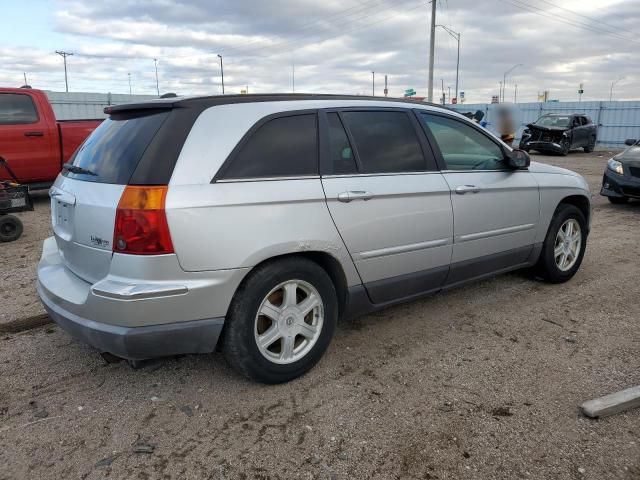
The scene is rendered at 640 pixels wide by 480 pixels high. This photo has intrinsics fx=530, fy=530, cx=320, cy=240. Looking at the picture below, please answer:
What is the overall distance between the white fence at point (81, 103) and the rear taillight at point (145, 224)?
2291cm

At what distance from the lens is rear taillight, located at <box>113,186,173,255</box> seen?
8.69ft

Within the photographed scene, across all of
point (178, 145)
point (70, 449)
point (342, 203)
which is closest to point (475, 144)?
point (342, 203)

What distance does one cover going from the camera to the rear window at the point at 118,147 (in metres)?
2.87

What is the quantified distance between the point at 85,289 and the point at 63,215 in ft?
1.91

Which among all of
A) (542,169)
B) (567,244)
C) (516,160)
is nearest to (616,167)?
(567,244)

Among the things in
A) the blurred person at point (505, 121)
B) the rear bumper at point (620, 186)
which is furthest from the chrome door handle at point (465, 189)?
the blurred person at point (505, 121)

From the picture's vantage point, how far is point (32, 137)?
9.24 metres

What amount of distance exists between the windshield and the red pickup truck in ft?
63.3

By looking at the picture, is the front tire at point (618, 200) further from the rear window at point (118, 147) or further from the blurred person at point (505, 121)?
the rear window at point (118, 147)

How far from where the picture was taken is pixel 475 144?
14.4ft

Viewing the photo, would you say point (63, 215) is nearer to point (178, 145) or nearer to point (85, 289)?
point (85, 289)

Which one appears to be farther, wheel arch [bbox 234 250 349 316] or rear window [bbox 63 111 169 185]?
wheel arch [bbox 234 250 349 316]

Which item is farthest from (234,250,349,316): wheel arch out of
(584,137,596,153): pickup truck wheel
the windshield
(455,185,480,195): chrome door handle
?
(584,137,596,153): pickup truck wheel

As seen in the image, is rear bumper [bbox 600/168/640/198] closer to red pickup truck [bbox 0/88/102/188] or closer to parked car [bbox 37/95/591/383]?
parked car [bbox 37/95/591/383]
